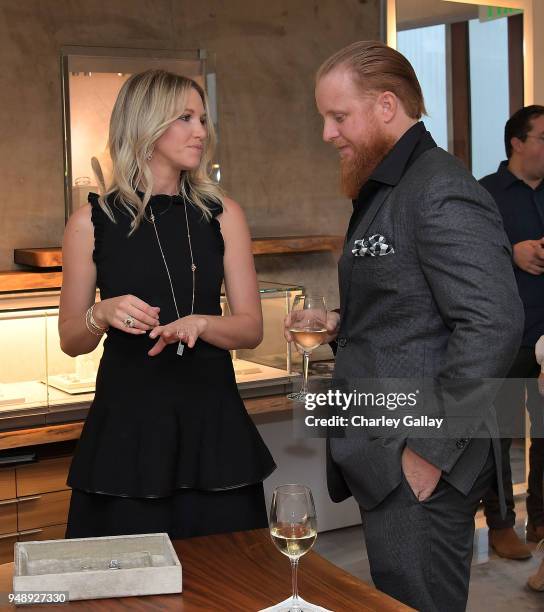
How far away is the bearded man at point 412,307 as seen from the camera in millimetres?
1812

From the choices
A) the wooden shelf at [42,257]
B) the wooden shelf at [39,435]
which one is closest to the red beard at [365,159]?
the wooden shelf at [39,435]

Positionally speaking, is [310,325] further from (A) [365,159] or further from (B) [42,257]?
(B) [42,257]

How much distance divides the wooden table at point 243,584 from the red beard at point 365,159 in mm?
817

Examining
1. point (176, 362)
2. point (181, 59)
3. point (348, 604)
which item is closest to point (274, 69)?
point (181, 59)

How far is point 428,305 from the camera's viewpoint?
191cm

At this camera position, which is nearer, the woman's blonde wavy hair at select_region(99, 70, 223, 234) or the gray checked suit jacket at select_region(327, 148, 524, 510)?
the gray checked suit jacket at select_region(327, 148, 524, 510)

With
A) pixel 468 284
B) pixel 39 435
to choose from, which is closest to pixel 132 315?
pixel 468 284

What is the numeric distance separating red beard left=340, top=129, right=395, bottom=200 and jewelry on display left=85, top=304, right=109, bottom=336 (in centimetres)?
76

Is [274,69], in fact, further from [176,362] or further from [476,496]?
[476,496]

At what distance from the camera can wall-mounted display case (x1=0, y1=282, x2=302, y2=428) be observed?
331 cm

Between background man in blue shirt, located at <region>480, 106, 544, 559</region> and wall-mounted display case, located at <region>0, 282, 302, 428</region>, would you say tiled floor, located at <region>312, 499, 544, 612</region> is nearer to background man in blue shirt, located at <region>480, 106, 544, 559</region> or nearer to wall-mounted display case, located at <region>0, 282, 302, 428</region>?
background man in blue shirt, located at <region>480, 106, 544, 559</region>

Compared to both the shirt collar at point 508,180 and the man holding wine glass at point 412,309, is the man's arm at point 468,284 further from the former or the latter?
the shirt collar at point 508,180

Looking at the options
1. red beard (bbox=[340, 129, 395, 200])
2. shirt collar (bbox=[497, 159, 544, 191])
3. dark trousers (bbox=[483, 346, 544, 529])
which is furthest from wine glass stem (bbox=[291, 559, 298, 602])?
shirt collar (bbox=[497, 159, 544, 191])

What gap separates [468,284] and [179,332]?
2.46ft
